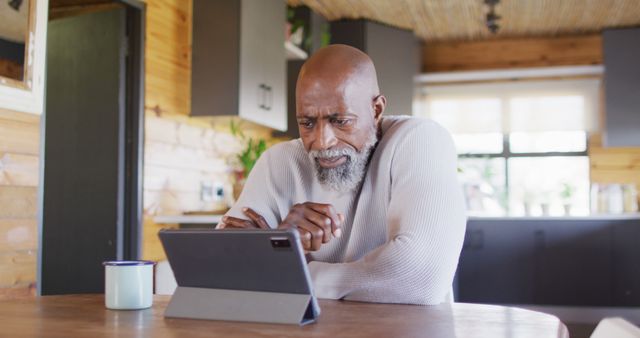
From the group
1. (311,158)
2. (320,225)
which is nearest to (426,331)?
(320,225)

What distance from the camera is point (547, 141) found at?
6113 mm

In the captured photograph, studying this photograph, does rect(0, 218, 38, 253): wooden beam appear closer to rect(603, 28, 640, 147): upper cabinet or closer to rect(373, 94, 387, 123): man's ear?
rect(373, 94, 387, 123): man's ear

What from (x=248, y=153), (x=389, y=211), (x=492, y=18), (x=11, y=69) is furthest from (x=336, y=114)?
(x=492, y=18)

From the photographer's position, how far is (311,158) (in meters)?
1.66

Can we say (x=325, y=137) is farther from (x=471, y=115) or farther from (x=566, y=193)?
(x=471, y=115)

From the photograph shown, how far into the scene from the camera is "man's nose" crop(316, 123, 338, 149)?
5.26ft

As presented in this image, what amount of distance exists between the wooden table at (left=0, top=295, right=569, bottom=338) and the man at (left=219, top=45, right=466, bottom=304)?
0.11 metres

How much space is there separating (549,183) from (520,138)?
1.53ft

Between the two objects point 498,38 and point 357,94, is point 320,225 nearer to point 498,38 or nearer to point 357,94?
point 357,94

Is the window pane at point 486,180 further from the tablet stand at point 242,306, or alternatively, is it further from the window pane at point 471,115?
the tablet stand at point 242,306

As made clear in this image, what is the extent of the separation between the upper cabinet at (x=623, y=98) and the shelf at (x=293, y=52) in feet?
7.80

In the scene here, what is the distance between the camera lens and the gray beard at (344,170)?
1607mm

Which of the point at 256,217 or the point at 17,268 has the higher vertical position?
the point at 256,217

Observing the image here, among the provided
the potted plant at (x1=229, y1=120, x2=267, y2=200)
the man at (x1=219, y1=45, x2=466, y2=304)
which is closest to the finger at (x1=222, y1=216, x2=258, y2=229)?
the man at (x1=219, y1=45, x2=466, y2=304)
